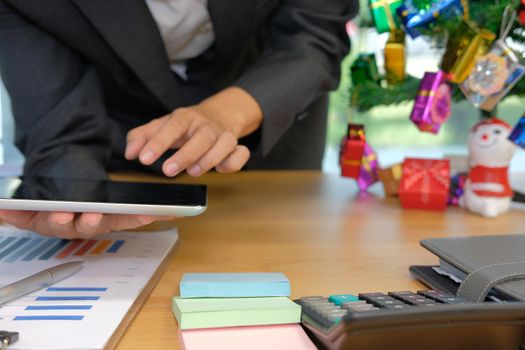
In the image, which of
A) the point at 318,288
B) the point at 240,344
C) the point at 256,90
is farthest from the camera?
the point at 256,90

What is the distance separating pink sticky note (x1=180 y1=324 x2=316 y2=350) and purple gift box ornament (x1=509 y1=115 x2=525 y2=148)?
45 centimetres

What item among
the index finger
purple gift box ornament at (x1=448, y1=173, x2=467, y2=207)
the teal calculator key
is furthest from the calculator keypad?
purple gift box ornament at (x1=448, y1=173, x2=467, y2=207)

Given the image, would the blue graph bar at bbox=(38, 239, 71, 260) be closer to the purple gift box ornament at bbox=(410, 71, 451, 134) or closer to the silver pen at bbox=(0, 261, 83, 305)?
the silver pen at bbox=(0, 261, 83, 305)

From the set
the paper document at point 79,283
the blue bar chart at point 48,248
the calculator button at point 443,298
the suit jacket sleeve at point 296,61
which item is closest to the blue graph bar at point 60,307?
the paper document at point 79,283

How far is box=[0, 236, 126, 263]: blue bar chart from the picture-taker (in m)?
0.59

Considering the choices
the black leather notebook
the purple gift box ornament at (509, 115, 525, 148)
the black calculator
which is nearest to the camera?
the black calculator

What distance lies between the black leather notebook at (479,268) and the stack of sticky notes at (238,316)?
14 centimetres

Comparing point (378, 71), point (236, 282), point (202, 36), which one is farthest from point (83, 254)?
point (378, 71)

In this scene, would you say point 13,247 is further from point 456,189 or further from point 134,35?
point 456,189

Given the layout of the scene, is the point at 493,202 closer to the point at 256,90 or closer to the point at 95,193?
the point at 256,90

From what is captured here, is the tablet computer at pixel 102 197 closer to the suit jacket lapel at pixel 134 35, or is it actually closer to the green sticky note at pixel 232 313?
the green sticky note at pixel 232 313

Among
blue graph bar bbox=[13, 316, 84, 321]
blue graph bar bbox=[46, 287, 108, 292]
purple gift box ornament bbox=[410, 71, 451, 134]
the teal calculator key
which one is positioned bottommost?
blue graph bar bbox=[46, 287, 108, 292]

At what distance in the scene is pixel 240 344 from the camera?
40cm

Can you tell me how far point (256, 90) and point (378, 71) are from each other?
0.84 feet
